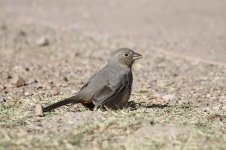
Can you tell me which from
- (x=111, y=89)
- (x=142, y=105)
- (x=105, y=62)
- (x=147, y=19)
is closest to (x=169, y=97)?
(x=142, y=105)

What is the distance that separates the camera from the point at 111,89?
6.97 metres

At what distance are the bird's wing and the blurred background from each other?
4.72 m

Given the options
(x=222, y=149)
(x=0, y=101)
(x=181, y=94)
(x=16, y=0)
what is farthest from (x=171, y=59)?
(x=16, y=0)

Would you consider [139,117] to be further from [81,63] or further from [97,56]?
[97,56]

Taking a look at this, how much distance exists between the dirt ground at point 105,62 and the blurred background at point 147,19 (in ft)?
0.08

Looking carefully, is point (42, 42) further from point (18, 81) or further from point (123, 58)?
point (123, 58)

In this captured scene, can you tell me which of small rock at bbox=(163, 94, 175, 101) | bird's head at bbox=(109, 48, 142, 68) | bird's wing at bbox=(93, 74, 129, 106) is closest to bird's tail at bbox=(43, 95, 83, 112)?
bird's wing at bbox=(93, 74, 129, 106)

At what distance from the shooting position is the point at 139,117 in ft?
20.1

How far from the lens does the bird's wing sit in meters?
6.82

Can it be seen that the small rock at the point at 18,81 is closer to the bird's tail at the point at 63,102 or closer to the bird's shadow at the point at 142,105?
the bird's shadow at the point at 142,105

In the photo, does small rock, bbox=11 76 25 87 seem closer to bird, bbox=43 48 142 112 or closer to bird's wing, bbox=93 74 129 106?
bird, bbox=43 48 142 112

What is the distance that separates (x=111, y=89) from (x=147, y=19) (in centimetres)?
1036

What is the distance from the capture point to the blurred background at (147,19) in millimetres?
13664

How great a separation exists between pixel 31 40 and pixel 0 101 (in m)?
6.81
